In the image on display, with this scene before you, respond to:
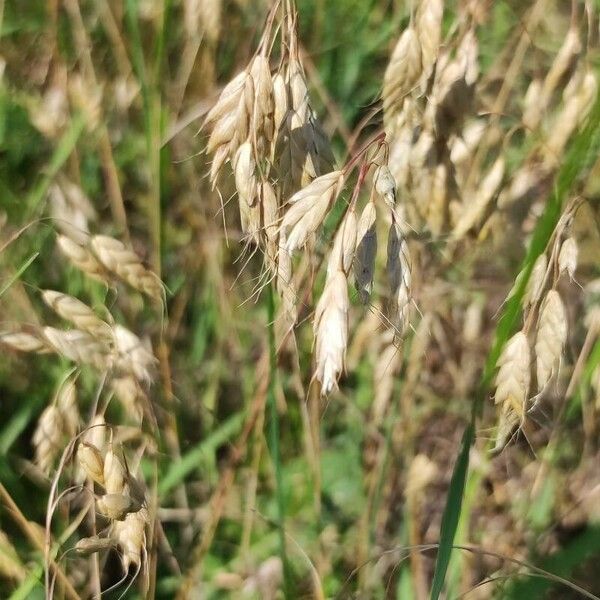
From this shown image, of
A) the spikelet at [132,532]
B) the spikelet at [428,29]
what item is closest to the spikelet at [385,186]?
the spikelet at [428,29]

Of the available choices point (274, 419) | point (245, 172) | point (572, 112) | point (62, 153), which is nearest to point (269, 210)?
point (245, 172)

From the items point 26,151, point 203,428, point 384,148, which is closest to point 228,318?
point 203,428

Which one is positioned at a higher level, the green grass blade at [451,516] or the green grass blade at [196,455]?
the green grass blade at [451,516]

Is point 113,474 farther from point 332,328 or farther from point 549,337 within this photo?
point 549,337

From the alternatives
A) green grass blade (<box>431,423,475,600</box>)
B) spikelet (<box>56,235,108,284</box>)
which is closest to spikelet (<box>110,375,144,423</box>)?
spikelet (<box>56,235,108,284</box>)

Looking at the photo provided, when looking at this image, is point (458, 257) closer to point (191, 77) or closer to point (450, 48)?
point (450, 48)

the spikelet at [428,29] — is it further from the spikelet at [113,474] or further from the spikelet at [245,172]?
the spikelet at [113,474]
